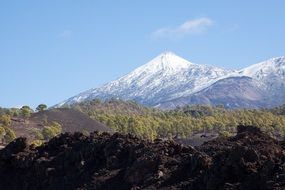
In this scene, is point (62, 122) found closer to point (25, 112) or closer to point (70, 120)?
point (70, 120)

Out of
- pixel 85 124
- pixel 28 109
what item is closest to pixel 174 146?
pixel 85 124

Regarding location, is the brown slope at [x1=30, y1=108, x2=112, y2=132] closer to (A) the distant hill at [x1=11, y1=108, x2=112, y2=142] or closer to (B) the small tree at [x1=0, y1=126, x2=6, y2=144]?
(A) the distant hill at [x1=11, y1=108, x2=112, y2=142]

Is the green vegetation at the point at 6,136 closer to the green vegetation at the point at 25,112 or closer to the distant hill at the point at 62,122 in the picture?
the distant hill at the point at 62,122

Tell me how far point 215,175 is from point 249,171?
65.6 inches

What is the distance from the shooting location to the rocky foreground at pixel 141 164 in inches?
1048

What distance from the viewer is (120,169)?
3403 centimetres

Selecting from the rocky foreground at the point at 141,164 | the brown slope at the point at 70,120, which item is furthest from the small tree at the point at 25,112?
the rocky foreground at the point at 141,164

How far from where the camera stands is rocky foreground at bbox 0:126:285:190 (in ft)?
87.4

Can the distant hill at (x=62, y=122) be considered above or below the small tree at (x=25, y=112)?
below

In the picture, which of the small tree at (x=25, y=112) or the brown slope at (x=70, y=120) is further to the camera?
the small tree at (x=25, y=112)

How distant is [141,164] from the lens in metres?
32.1

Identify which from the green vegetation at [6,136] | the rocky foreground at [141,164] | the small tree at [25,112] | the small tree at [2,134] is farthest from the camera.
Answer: the small tree at [25,112]

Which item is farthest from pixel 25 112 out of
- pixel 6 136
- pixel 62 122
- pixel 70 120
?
pixel 6 136

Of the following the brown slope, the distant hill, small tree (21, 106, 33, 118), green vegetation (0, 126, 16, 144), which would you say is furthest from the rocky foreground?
small tree (21, 106, 33, 118)
